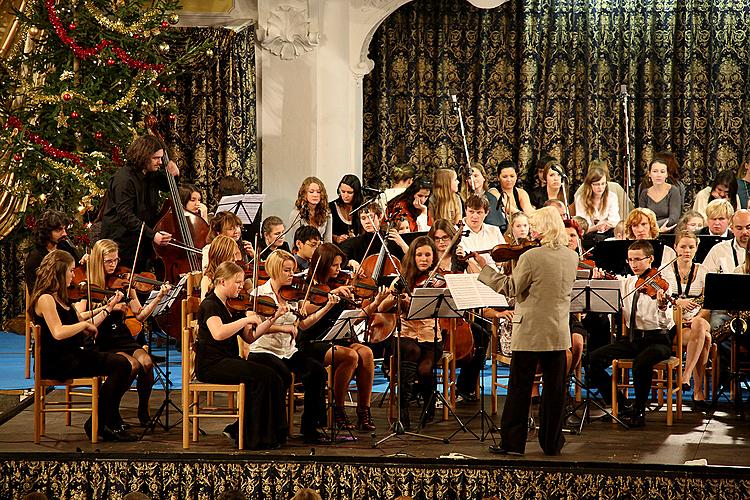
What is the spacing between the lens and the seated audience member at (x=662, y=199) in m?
9.86

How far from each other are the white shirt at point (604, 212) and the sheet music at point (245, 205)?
2.90 meters

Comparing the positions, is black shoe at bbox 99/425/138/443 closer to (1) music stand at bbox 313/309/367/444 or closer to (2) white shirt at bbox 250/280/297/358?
(2) white shirt at bbox 250/280/297/358

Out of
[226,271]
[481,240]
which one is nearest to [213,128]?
[481,240]

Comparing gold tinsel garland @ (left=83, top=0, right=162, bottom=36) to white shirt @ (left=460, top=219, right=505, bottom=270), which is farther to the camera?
gold tinsel garland @ (left=83, top=0, right=162, bottom=36)

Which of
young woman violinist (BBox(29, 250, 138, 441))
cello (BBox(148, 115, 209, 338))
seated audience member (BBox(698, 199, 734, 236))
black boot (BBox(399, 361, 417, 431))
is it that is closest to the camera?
young woman violinist (BBox(29, 250, 138, 441))

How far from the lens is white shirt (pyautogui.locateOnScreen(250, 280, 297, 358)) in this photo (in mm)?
6758

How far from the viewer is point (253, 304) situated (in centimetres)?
632

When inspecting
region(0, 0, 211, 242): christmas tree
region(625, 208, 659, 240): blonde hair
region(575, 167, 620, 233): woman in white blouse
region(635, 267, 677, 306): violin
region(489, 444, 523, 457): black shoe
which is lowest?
region(489, 444, 523, 457): black shoe

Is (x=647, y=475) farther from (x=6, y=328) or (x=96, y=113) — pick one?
(x=6, y=328)

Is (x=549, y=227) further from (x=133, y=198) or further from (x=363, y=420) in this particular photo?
(x=133, y=198)

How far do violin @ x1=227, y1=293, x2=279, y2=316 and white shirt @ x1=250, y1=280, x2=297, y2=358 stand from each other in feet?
1.15

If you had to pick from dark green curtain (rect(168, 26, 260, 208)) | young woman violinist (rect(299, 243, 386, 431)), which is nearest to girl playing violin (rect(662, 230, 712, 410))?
young woman violinist (rect(299, 243, 386, 431))

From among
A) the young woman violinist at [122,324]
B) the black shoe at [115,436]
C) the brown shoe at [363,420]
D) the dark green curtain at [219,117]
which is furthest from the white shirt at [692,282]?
the dark green curtain at [219,117]

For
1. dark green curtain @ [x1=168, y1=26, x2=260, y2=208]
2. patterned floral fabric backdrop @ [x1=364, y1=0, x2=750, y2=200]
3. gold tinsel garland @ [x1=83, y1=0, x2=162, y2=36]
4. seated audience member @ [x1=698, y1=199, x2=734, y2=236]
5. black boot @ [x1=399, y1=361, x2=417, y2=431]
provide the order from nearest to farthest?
black boot @ [x1=399, y1=361, x2=417, y2=431] → seated audience member @ [x1=698, y1=199, x2=734, y2=236] → gold tinsel garland @ [x1=83, y1=0, x2=162, y2=36] → dark green curtain @ [x1=168, y1=26, x2=260, y2=208] → patterned floral fabric backdrop @ [x1=364, y1=0, x2=750, y2=200]
